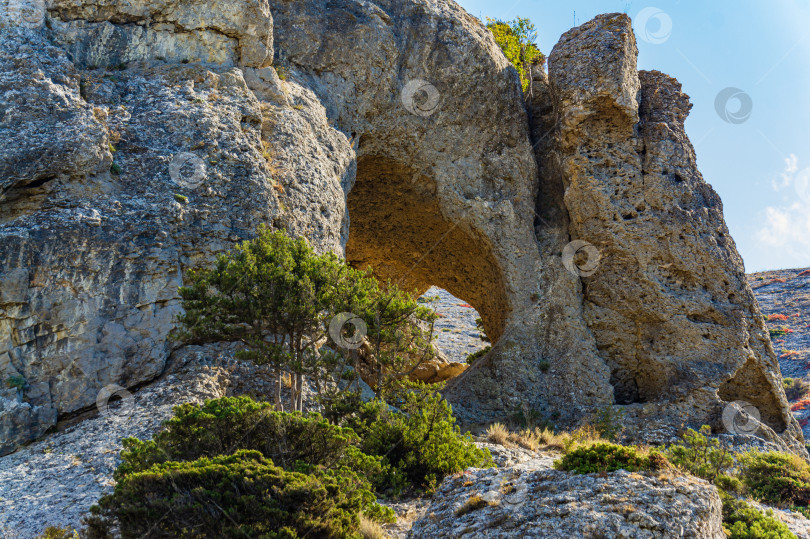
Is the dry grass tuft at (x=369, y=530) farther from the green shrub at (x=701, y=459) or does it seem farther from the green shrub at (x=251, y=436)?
the green shrub at (x=701, y=459)

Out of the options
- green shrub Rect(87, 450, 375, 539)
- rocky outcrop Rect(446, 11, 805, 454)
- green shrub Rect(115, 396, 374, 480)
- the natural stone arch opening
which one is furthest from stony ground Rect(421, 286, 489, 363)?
green shrub Rect(87, 450, 375, 539)

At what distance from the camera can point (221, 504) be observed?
7570mm

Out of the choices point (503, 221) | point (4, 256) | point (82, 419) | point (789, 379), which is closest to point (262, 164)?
point (4, 256)

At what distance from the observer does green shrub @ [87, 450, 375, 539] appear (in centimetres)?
746

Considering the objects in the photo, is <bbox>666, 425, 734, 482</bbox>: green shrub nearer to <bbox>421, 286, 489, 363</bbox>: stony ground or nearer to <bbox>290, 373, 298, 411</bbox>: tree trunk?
<bbox>290, 373, 298, 411</bbox>: tree trunk

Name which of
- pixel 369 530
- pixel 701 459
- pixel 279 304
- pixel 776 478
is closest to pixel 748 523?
pixel 701 459

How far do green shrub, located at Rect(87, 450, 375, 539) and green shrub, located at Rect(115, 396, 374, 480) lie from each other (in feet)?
3.38

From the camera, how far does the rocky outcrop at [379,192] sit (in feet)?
43.4

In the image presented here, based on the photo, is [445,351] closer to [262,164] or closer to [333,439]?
[262,164]

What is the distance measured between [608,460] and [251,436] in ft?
15.4

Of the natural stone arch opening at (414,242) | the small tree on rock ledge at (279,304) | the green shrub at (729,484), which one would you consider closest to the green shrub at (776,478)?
the green shrub at (729,484)

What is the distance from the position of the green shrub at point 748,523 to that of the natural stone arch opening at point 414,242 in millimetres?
10290

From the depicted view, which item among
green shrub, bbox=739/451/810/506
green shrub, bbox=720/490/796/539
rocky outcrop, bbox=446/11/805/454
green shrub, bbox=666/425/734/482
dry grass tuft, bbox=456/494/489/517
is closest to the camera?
dry grass tuft, bbox=456/494/489/517

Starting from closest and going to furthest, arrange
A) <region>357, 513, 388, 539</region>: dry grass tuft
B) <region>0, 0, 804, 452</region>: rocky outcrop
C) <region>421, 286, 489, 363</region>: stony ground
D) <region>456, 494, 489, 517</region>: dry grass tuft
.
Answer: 1. <region>357, 513, 388, 539</region>: dry grass tuft
2. <region>456, 494, 489, 517</region>: dry grass tuft
3. <region>0, 0, 804, 452</region>: rocky outcrop
4. <region>421, 286, 489, 363</region>: stony ground
